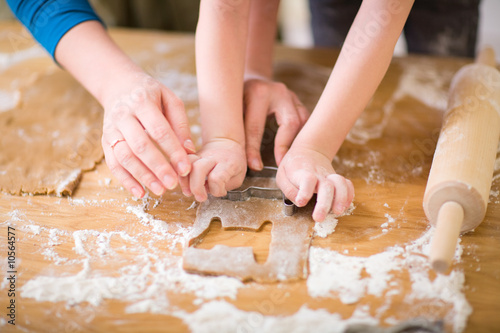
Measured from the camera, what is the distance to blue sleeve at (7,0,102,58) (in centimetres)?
98

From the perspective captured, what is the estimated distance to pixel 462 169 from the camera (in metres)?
0.66

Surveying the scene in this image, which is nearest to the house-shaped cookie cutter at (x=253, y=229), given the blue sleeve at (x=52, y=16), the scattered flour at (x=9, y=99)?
the blue sleeve at (x=52, y=16)

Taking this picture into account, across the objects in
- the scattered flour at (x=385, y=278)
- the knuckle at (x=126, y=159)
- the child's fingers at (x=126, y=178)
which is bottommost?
the scattered flour at (x=385, y=278)

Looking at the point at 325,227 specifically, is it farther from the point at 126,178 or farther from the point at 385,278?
the point at 126,178

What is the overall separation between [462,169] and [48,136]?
2.86 ft

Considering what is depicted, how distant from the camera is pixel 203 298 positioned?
62cm

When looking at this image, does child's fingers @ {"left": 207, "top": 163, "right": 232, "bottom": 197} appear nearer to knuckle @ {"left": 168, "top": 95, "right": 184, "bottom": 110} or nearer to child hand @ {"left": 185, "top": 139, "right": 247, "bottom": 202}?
child hand @ {"left": 185, "top": 139, "right": 247, "bottom": 202}

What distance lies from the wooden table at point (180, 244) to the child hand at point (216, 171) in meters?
0.07

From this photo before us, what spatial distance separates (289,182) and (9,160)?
618 millimetres

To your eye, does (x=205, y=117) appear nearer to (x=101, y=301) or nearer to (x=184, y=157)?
(x=184, y=157)

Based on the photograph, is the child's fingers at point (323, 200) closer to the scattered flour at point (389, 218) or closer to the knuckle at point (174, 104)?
the scattered flour at point (389, 218)

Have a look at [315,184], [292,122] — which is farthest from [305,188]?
[292,122]

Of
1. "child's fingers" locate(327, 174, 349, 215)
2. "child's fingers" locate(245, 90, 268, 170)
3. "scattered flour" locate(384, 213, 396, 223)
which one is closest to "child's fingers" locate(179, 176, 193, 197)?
"child's fingers" locate(245, 90, 268, 170)

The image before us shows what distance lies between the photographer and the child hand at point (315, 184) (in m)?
0.70
